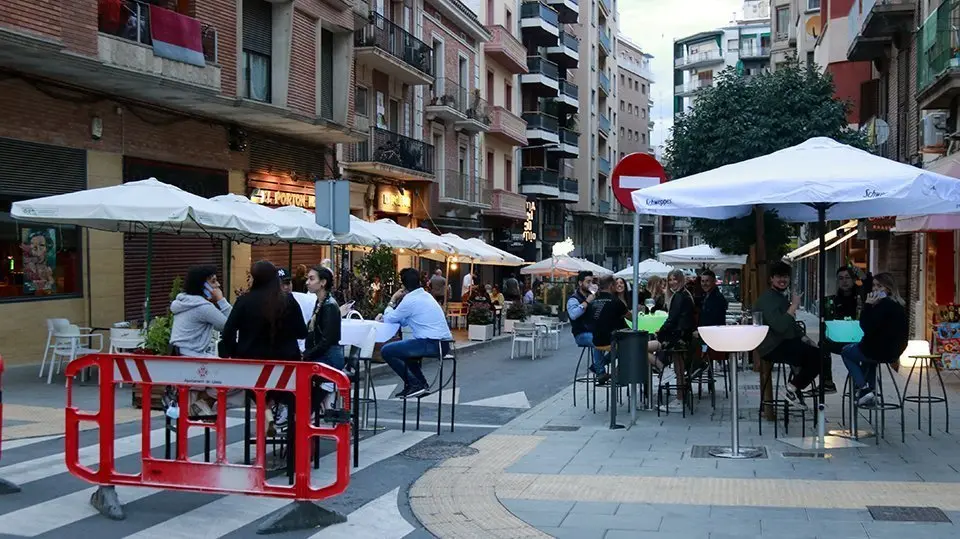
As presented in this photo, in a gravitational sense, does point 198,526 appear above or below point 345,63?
below

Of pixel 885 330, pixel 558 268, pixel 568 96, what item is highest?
pixel 568 96

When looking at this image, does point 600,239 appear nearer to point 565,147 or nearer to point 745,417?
point 565,147

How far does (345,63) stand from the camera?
83.7 ft

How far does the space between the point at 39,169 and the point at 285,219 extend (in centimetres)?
421

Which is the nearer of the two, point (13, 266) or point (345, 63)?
point (13, 266)

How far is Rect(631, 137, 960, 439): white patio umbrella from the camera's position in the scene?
8086 mm

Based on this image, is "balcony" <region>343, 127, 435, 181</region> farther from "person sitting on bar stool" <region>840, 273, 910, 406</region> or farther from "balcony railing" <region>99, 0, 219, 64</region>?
"person sitting on bar stool" <region>840, 273, 910, 406</region>

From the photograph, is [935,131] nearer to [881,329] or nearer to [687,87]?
[881,329]

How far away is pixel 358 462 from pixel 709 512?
321cm

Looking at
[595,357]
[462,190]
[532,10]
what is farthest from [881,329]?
[532,10]

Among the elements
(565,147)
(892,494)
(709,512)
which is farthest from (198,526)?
(565,147)

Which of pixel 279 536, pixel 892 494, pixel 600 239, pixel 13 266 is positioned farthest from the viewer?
pixel 600 239

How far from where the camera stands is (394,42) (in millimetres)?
29719

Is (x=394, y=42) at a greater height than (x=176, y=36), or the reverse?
(x=394, y=42)
